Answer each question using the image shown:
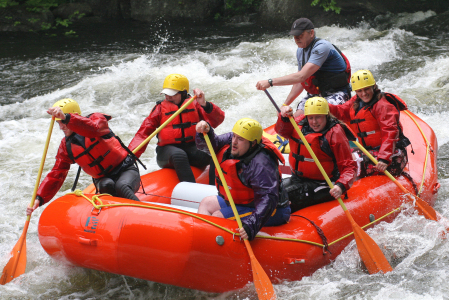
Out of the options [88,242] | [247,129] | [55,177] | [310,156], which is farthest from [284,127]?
[55,177]

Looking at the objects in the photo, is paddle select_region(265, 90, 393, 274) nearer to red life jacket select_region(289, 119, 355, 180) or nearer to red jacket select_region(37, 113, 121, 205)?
red life jacket select_region(289, 119, 355, 180)

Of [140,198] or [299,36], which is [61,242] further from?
[299,36]

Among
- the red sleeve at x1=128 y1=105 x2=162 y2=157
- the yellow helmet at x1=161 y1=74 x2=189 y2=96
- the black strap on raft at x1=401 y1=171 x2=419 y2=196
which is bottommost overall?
the black strap on raft at x1=401 y1=171 x2=419 y2=196

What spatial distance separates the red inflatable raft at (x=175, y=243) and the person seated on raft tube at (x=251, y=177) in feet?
0.46

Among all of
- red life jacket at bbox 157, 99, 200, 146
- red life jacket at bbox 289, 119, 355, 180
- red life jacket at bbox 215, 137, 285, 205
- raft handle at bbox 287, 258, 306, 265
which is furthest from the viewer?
red life jacket at bbox 157, 99, 200, 146

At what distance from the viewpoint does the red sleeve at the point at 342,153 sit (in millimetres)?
3445

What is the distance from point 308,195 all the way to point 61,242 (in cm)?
195

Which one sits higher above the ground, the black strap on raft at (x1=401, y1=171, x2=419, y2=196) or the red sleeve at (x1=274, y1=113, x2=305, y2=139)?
the red sleeve at (x1=274, y1=113, x2=305, y2=139)

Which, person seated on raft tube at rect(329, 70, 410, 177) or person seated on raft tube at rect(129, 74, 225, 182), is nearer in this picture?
person seated on raft tube at rect(329, 70, 410, 177)

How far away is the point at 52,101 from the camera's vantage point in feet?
25.6

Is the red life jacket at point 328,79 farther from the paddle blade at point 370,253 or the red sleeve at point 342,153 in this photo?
the paddle blade at point 370,253

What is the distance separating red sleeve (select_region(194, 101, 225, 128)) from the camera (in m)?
4.15

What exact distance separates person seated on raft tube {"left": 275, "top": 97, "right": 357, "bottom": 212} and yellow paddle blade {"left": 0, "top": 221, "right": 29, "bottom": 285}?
2105mm

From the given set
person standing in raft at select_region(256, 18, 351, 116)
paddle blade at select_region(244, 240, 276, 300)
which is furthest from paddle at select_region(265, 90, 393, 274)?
person standing in raft at select_region(256, 18, 351, 116)
